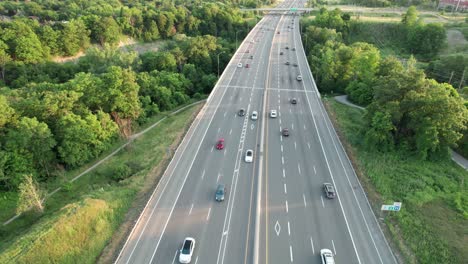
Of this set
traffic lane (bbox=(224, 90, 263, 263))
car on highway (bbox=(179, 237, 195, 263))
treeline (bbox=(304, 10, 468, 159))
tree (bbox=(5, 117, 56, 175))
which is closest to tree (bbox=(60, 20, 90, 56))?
tree (bbox=(5, 117, 56, 175))

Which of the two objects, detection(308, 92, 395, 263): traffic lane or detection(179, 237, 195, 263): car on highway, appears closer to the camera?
detection(179, 237, 195, 263): car on highway

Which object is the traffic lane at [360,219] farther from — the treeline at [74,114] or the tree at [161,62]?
the tree at [161,62]

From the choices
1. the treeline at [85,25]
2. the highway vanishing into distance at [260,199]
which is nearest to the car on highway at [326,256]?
the highway vanishing into distance at [260,199]

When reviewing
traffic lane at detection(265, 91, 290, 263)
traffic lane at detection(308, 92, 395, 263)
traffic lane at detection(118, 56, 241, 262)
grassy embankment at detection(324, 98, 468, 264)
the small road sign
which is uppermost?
the small road sign

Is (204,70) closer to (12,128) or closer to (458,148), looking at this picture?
(12,128)

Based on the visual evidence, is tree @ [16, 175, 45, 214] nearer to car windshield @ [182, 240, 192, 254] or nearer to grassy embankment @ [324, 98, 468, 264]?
car windshield @ [182, 240, 192, 254]

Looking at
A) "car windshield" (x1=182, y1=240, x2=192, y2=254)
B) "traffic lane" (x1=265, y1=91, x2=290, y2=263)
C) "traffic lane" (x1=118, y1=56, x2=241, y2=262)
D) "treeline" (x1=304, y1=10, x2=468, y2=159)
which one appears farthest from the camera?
"treeline" (x1=304, y1=10, x2=468, y2=159)
